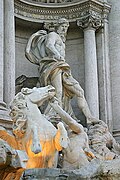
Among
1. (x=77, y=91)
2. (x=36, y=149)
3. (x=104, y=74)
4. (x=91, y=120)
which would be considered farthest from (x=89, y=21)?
(x=36, y=149)

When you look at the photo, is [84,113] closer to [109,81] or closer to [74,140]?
[109,81]

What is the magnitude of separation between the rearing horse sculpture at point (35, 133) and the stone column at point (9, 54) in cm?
464

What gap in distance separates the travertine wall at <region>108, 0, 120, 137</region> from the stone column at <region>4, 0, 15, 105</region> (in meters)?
3.68

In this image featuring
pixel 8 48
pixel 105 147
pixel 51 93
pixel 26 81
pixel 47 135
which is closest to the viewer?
pixel 47 135

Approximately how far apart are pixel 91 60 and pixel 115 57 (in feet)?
2.90

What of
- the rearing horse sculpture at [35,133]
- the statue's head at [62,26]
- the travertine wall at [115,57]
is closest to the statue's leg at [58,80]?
the statue's head at [62,26]

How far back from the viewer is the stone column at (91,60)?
51.2 ft

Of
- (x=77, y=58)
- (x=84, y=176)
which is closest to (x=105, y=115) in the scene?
(x=77, y=58)

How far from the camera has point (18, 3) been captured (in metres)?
15.7

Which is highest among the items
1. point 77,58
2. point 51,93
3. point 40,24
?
point 40,24

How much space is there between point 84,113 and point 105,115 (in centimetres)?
135

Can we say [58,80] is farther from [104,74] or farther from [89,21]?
[89,21]

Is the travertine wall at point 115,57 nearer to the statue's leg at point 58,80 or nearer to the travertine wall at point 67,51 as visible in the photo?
the travertine wall at point 67,51

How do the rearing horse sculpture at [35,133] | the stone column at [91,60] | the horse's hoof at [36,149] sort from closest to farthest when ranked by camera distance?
1. the horse's hoof at [36,149]
2. the rearing horse sculpture at [35,133]
3. the stone column at [91,60]
